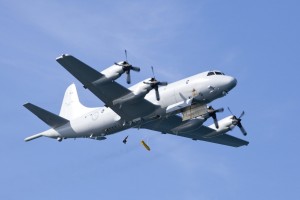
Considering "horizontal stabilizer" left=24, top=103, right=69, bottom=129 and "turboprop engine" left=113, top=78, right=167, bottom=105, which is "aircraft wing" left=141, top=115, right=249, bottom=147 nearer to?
"turboprop engine" left=113, top=78, right=167, bottom=105

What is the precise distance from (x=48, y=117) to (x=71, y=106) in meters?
6.04

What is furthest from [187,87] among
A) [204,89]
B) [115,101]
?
[115,101]

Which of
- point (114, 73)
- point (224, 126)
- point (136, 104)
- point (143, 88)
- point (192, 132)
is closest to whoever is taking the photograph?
point (114, 73)

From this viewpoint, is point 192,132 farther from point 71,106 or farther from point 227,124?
point 71,106

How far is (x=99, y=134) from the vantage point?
6962 centimetres

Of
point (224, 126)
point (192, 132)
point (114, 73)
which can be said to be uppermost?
point (114, 73)

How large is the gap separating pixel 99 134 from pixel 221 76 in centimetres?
1372

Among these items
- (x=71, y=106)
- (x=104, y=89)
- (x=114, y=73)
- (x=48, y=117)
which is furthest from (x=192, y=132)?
(x=114, y=73)

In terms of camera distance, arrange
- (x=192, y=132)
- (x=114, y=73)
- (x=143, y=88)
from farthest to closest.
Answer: (x=192, y=132) → (x=143, y=88) → (x=114, y=73)

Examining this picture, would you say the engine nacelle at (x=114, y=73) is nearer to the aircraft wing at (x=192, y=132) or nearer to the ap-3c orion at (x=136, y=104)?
the ap-3c orion at (x=136, y=104)

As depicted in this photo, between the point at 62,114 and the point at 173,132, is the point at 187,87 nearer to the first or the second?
the point at 173,132

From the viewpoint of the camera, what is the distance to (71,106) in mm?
77312

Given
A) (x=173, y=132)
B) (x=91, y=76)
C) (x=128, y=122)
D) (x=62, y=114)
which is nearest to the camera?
(x=91, y=76)

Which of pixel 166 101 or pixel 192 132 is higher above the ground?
pixel 192 132
